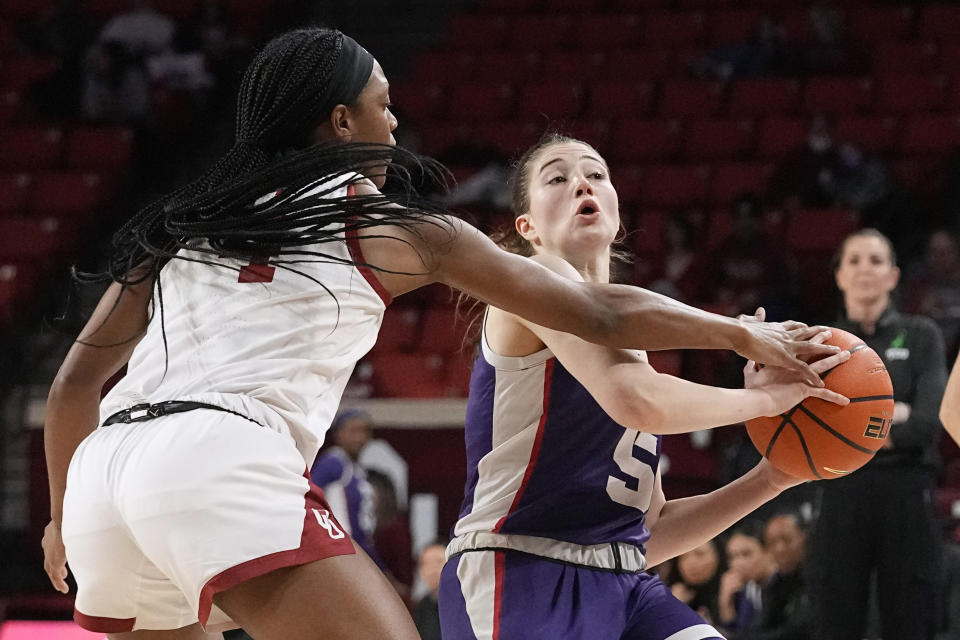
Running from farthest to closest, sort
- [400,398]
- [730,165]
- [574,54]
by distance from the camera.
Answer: [574,54] → [730,165] → [400,398]

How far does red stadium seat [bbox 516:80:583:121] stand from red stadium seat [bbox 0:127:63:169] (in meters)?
3.74

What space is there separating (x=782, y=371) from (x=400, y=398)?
5.21m

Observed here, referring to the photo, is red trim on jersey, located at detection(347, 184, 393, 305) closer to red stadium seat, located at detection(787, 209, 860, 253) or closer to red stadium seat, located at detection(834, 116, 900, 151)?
red stadium seat, located at detection(787, 209, 860, 253)

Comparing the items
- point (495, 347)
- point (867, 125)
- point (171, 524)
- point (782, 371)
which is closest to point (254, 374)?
point (171, 524)

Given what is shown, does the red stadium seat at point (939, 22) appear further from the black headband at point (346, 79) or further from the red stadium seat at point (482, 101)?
the black headband at point (346, 79)

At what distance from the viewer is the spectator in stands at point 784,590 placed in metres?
5.83

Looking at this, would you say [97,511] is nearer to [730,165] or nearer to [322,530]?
[322,530]

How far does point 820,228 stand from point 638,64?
2.60 m

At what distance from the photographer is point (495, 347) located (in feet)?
9.86

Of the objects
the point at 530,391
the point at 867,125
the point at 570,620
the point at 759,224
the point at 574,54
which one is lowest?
the point at 570,620

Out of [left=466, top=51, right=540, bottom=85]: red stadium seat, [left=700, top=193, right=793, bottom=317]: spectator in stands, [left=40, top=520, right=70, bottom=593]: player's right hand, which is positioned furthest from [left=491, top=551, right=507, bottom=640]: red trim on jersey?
[left=466, top=51, right=540, bottom=85]: red stadium seat

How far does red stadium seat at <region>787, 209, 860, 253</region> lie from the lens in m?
8.80

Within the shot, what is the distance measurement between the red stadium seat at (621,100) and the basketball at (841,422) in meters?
7.61

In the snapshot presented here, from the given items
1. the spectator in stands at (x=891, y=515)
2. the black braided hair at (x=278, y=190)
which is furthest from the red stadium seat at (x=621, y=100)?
the black braided hair at (x=278, y=190)
